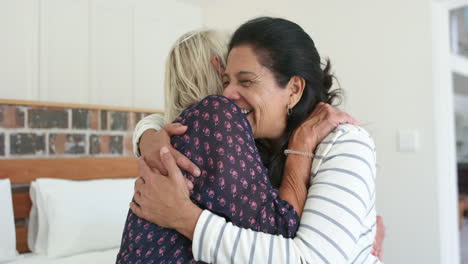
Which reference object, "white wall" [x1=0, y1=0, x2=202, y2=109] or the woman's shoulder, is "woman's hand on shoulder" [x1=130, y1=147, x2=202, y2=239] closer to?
the woman's shoulder

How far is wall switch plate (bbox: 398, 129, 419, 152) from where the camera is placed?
7.13 ft

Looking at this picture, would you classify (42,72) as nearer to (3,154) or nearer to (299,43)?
(3,154)

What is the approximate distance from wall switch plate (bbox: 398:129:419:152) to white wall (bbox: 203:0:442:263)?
0.02 metres

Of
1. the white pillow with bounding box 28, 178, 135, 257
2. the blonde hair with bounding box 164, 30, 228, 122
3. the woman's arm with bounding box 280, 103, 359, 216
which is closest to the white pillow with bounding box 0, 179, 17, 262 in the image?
the white pillow with bounding box 28, 178, 135, 257

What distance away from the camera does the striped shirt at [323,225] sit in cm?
78

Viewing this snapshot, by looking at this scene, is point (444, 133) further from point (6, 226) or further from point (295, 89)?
point (6, 226)

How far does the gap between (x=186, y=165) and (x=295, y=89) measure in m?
0.46

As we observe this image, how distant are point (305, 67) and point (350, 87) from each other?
1466 millimetres

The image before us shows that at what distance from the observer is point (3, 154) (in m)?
2.22

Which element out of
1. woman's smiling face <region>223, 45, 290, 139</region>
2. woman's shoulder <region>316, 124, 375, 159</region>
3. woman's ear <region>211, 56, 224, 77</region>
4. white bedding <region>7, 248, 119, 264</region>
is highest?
woman's ear <region>211, 56, 224, 77</region>

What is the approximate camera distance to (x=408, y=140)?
7.21 ft

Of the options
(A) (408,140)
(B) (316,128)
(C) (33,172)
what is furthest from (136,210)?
(A) (408,140)

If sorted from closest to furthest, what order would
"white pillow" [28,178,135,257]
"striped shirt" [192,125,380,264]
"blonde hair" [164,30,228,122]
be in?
"striped shirt" [192,125,380,264]
"blonde hair" [164,30,228,122]
"white pillow" [28,178,135,257]

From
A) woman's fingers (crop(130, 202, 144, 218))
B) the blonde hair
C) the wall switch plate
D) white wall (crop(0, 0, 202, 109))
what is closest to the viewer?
woman's fingers (crop(130, 202, 144, 218))
